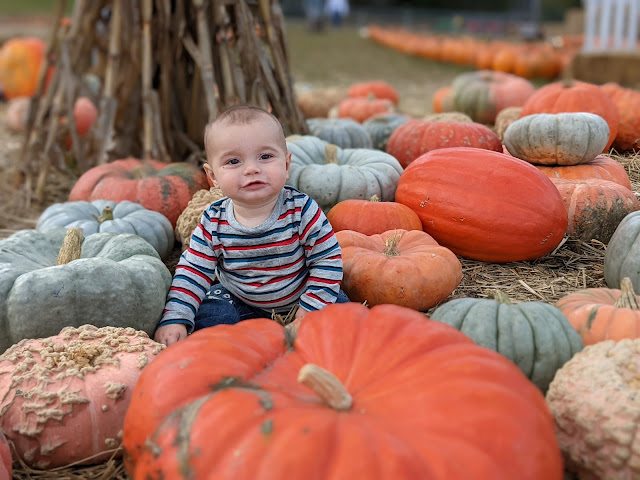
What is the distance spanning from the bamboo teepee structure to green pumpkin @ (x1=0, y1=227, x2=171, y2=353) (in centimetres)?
177

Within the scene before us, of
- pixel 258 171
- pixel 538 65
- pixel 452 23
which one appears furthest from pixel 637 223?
pixel 452 23

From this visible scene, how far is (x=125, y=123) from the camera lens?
4.77 metres

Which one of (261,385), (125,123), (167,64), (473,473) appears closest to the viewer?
(473,473)

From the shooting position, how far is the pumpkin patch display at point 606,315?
201cm

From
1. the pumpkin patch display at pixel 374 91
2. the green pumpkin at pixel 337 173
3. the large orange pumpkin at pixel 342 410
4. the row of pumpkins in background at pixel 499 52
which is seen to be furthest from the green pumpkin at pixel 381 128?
the row of pumpkins in background at pixel 499 52

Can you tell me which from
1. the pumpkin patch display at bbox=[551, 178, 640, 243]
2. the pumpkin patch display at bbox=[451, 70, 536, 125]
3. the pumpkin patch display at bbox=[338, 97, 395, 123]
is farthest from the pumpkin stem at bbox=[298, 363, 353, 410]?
the pumpkin patch display at bbox=[451, 70, 536, 125]

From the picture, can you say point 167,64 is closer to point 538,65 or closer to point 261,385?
point 261,385

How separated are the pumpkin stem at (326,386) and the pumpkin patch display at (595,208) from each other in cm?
211

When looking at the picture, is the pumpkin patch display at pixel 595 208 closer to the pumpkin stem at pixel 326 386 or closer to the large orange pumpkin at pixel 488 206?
the large orange pumpkin at pixel 488 206

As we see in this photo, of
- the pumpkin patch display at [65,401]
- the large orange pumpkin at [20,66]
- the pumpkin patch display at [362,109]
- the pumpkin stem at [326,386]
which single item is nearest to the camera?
the pumpkin stem at [326,386]

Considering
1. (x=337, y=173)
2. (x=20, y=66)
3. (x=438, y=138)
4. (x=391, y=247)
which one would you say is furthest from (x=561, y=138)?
(x=20, y=66)

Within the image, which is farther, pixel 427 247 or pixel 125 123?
pixel 125 123

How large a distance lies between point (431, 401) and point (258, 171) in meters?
1.13

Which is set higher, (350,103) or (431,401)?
(431,401)
